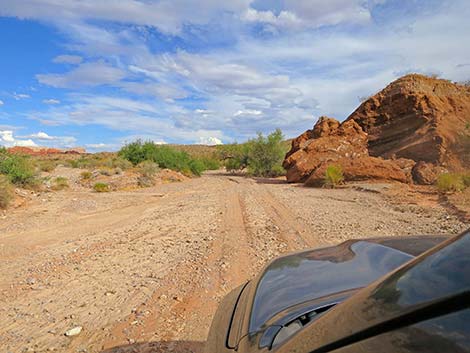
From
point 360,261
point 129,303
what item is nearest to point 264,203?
point 129,303

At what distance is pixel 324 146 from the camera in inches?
1037

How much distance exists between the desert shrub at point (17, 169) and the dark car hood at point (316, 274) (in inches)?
703

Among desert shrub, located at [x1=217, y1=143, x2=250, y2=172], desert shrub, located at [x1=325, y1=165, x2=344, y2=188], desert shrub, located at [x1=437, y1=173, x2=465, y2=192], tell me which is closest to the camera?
desert shrub, located at [x1=437, y1=173, x2=465, y2=192]

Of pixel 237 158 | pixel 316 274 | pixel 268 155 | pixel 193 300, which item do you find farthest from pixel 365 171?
pixel 237 158

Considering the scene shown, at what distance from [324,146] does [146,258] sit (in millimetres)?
21417

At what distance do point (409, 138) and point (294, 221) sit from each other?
18.7 metres

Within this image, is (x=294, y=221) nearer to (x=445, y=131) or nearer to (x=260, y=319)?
(x=260, y=319)

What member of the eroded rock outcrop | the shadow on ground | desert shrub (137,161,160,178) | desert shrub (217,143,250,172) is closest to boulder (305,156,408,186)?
the eroded rock outcrop

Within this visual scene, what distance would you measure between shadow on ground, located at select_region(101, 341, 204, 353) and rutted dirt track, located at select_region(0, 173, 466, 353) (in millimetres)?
10

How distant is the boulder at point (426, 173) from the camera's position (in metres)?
19.3

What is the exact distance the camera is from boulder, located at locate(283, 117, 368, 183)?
2527cm

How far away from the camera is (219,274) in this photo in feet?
18.7

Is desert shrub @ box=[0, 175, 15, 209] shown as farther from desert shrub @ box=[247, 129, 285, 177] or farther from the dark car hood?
desert shrub @ box=[247, 129, 285, 177]

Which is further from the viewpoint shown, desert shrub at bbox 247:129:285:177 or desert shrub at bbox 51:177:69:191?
desert shrub at bbox 247:129:285:177
